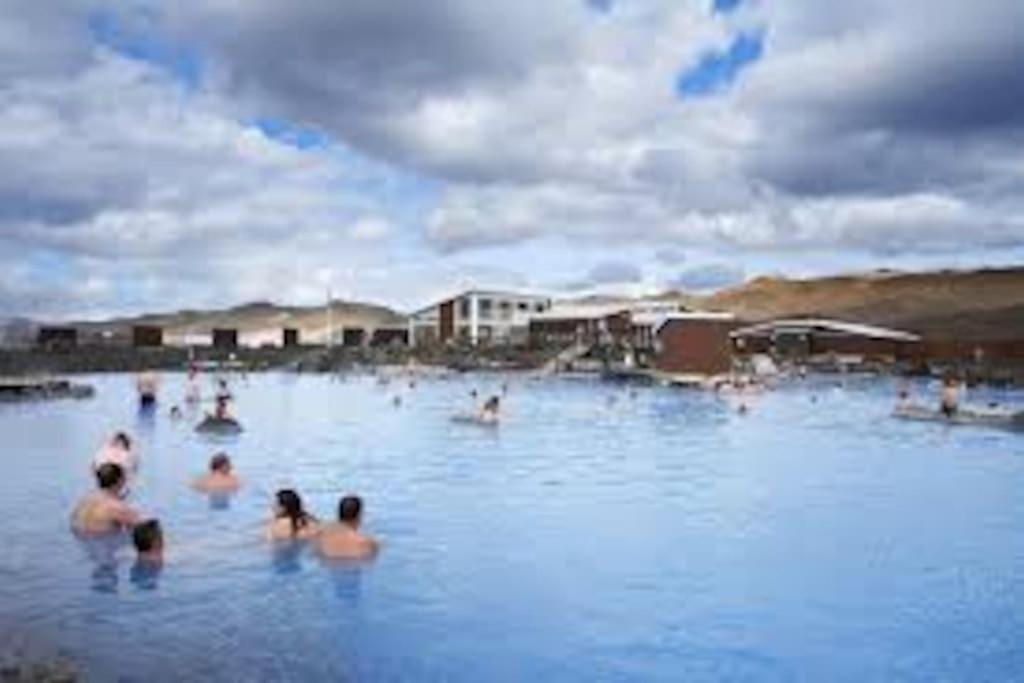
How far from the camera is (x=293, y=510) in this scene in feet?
49.8

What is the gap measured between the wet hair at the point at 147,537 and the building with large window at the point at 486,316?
81353 millimetres

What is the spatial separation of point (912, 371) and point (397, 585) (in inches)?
2669

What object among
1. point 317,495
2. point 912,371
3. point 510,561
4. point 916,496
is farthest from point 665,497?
point 912,371

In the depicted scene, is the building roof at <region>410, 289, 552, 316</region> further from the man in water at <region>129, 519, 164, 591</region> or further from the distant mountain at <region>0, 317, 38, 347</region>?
the man in water at <region>129, 519, 164, 591</region>

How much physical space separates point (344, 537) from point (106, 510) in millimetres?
3133

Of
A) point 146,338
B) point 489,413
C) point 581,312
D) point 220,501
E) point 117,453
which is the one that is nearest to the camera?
point 117,453

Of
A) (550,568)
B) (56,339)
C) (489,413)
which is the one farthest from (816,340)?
(550,568)

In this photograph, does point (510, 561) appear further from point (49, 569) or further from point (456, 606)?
point (49, 569)

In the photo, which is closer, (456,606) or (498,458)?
(456,606)

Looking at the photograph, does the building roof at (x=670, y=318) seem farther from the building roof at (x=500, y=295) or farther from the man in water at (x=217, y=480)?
the man in water at (x=217, y=480)

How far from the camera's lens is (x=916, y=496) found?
22.3m

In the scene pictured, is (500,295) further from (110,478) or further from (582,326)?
(110,478)

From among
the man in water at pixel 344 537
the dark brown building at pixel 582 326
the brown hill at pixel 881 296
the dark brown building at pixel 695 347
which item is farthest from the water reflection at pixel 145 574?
the brown hill at pixel 881 296

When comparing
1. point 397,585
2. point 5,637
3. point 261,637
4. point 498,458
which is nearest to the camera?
point 5,637
